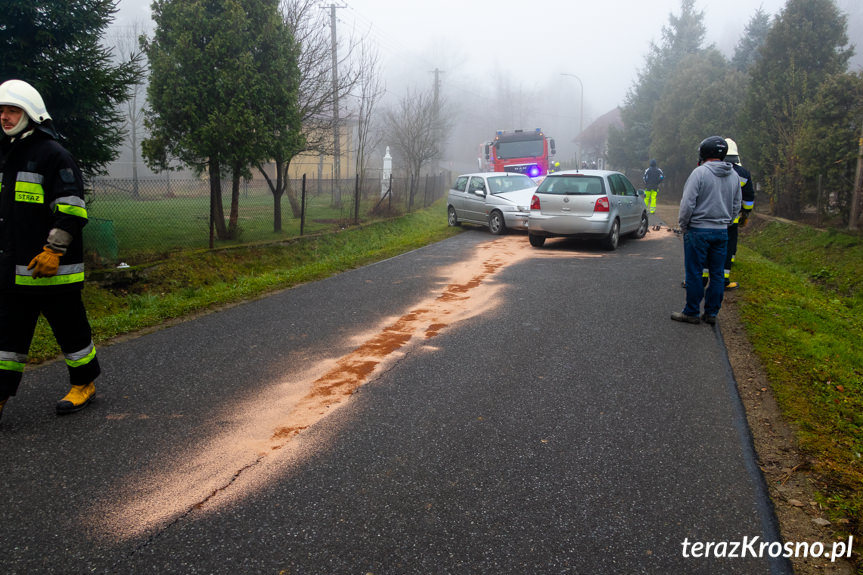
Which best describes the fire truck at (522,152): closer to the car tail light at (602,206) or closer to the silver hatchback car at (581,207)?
the silver hatchback car at (581,207)

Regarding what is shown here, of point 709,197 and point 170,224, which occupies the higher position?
point 709,197

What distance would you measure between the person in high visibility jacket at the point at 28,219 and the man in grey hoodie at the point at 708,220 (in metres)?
5.70

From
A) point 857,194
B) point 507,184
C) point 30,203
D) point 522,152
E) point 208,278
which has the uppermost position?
point 522,152

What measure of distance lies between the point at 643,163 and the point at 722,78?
10250mm

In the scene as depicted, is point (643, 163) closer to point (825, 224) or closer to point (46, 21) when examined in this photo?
point (825, 224)

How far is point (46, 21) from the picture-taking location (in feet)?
35.1

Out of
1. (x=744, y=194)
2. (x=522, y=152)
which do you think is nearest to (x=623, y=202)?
(x=744, y=194)

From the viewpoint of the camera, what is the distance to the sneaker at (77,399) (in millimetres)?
4186

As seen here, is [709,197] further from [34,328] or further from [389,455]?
[34,328]

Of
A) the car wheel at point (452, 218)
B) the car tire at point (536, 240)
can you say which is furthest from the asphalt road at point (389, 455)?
the car wheel at point (452, 218)

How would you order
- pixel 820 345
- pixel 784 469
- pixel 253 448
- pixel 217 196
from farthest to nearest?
pixel 217 196, pixel 820 345, pixel 253 448, pixel 784 469

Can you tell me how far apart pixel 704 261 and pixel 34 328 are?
6.21 m

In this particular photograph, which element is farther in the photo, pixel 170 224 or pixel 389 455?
pixel 170 224

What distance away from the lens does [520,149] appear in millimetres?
27391
